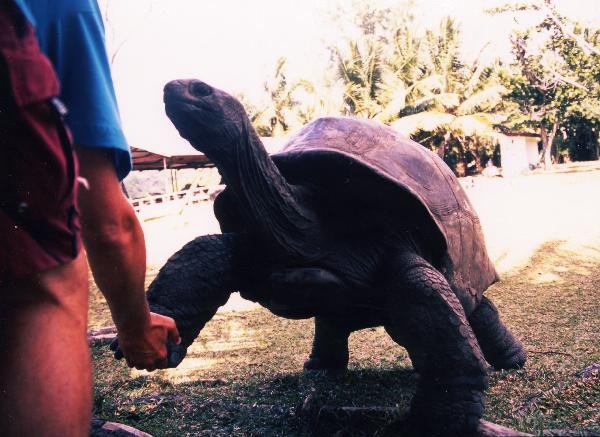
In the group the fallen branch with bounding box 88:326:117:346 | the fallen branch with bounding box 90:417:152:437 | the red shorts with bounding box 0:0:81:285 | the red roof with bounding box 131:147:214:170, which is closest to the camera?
the red shorts with bounding box 0:0:81:285

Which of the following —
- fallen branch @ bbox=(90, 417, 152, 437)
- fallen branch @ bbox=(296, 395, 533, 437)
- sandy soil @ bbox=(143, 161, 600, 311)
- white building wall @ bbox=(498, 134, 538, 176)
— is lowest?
white building wall @ bbox=(498, 134, 538, 176)

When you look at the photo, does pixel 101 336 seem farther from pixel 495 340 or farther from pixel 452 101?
pixel 452 101

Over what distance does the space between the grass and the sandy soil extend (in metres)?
1.40

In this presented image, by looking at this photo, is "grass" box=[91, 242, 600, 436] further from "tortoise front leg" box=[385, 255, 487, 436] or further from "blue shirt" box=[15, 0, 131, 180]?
"blue shirt" box=[15, 0, 131, 180]

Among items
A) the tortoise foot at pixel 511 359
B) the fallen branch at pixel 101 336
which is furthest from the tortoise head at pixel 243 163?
the fallen branch at pixel 101 336

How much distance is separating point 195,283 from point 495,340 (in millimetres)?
1741

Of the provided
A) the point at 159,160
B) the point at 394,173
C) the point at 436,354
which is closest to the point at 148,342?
the point at 436,354

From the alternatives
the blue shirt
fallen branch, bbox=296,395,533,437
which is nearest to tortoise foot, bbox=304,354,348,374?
fallen branch, bbox=296,395,533,437

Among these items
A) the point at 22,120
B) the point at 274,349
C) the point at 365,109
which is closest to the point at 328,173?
the point at 22,120

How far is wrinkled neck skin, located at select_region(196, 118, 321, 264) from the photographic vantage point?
81.3 inches

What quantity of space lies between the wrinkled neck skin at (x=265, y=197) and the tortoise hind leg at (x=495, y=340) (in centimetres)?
125

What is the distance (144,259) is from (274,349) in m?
2.80

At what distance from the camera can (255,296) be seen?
2264 millimetres

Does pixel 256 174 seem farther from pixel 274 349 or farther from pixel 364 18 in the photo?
pixel 364 18
